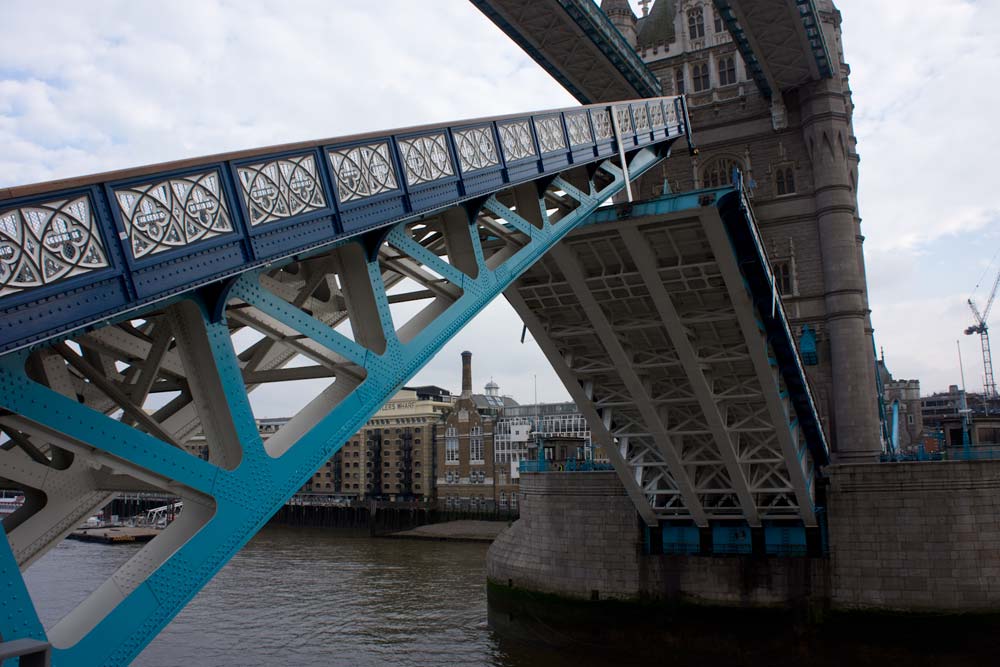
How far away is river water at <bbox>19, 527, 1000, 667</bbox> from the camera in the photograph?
2127cm

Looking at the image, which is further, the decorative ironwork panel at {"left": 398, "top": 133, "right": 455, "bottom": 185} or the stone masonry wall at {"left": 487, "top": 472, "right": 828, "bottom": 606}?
the stone masonry wall at {"left": 487, "top": 472, "right": 828, "bottom": 606}

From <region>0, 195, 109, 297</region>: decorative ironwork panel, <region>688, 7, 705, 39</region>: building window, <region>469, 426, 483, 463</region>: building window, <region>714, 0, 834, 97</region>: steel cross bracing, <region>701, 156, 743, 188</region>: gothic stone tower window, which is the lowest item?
<region>469, 426, 483, 463</region>: building window

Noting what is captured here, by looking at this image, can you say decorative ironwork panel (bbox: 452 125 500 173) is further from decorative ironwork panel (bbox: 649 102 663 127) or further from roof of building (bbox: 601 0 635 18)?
roof of building (bbox: 601 0 635 18)

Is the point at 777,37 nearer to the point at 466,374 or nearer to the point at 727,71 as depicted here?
the point at 727,71

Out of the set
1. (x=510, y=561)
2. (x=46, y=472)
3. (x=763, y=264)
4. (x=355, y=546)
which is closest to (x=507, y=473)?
(x=355, y=546)

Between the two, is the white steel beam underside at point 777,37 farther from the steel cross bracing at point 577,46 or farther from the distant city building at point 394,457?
the distant city building at point 394,457

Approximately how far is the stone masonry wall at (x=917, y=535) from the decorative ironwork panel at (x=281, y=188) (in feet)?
65.1

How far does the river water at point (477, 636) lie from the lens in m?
21.3

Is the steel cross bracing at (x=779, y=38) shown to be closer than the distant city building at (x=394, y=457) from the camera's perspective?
Yes

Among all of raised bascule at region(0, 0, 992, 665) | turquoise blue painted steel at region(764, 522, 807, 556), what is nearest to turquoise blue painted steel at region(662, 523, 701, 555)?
turquoise blue painted steel at region(764, 522, 807, 556)

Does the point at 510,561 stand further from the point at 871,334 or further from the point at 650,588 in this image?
the point at 871,334

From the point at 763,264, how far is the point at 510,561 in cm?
1392

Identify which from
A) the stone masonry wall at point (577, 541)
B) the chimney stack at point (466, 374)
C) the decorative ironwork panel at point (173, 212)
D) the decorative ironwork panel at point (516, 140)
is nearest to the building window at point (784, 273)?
the stone masonry wall at point (577, 541)

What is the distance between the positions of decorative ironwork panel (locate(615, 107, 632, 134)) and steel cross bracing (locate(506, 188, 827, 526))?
2.23 metres
